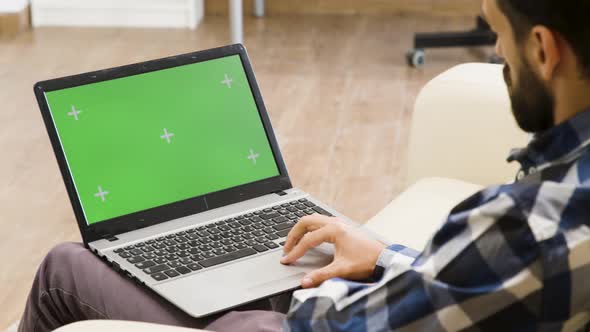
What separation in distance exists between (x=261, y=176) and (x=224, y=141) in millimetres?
75

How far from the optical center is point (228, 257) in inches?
50.3

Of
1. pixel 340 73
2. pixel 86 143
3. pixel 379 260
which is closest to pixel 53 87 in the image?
pixel 86 143

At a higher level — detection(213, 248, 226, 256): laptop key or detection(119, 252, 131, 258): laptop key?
detection(119, 252, 131, 258): laptop key

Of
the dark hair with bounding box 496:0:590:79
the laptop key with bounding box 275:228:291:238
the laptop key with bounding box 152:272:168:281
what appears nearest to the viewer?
the dark hair with bounding box 496:0:590:79

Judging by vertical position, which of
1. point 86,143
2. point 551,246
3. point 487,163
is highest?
point 86,143

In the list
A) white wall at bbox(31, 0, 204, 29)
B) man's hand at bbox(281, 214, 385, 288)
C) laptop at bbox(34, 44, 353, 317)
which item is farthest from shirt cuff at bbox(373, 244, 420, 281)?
white wall at bbox(31, 0, 204, 29)

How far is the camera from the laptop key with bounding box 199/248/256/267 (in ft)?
4.14

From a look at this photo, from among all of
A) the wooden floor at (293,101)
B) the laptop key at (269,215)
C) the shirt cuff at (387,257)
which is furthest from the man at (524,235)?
the wooden floor at (293,101)

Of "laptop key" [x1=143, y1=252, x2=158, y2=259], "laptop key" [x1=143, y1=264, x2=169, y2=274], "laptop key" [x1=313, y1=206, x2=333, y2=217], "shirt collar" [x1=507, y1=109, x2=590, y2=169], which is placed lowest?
"laptop key" [x1=313, y1=206, x2=333, y2=217]

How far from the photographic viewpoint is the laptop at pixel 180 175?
1258mm

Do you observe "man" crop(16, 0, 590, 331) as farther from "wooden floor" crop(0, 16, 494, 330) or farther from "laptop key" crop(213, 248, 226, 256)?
"wooden floor" crop(0, 16, 494, 330)

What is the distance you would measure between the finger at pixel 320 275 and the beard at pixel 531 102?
1.03 ft

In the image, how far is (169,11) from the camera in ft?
14.1

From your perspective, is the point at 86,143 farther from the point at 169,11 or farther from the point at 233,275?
the point at 169,11
